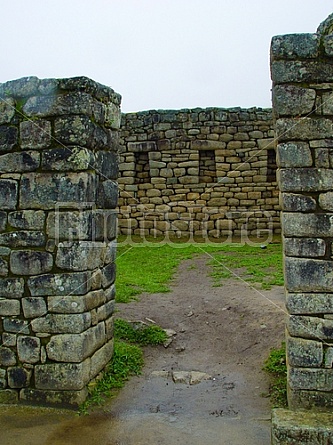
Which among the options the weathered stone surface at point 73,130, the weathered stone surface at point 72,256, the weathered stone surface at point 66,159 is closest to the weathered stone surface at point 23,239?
the weathered stone surface at point 72,256

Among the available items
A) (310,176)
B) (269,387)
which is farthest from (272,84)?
(269,387)

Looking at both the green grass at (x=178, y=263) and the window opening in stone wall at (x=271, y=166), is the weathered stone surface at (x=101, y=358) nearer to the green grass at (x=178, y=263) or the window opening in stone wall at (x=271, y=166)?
the green grass at (x=178, y=263)

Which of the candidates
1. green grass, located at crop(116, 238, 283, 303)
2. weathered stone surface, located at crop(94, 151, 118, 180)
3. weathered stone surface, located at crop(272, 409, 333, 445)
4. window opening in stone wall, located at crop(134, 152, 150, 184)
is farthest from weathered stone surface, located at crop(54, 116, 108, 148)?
window opening in stone wall, located at crop(134, 152, 150, 184)

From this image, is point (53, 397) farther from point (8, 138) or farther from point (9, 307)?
point (8, 138)

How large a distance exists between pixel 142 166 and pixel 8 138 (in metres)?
9.71

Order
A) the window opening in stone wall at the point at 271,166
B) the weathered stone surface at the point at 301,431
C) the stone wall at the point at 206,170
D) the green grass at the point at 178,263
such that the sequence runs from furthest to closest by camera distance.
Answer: the window opening in stone wall at the point at 271,166, the stone wall at the point at 206,170, the green grass at the point at 178,263, the weathered stone surface at the point at 301,431

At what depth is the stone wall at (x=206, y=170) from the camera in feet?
46.1

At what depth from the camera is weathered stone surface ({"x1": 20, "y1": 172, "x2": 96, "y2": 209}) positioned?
4.91m

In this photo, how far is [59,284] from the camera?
492cm

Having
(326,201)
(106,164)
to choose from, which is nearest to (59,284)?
(106,164)

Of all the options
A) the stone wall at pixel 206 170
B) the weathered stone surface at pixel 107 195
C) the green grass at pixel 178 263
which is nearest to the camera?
the weathered stone surface at pixel 107 195

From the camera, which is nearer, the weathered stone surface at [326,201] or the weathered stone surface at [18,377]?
the weathered stone surface at [326,201]

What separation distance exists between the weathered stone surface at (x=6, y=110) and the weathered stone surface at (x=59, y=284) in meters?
1.77

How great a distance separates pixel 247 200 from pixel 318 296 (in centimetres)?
991
